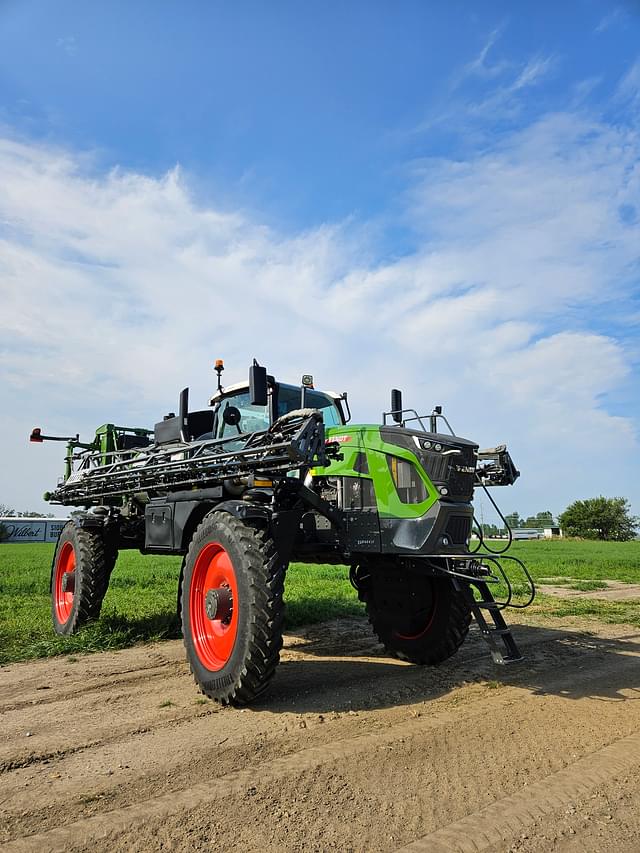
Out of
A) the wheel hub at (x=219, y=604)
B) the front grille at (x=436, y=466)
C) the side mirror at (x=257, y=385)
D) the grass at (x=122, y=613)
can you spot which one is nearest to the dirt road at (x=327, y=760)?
the wheel hub at (x=219, y=604)

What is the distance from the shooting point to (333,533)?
6207 millimetres

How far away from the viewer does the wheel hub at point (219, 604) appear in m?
5.48

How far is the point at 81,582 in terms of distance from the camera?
26.3ft

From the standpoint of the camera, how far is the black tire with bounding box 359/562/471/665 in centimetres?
660

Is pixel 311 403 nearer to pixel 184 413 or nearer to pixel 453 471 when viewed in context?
pixel 184 413

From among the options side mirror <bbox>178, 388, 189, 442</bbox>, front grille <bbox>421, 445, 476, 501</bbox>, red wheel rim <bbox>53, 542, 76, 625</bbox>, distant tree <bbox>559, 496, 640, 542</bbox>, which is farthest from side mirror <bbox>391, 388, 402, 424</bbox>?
distant tree <bbox>559, 496, 640, 542</bbox>

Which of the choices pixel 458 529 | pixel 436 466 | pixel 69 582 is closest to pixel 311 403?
pixel 436 466

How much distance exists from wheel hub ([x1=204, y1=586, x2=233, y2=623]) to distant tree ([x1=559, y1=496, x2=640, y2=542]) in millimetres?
79568

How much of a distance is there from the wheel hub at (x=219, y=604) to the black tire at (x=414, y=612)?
5.47 feet

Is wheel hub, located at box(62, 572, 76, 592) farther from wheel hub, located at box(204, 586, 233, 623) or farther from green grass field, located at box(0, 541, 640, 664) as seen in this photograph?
wheel hub, located at box(204, 586, 233, 623)

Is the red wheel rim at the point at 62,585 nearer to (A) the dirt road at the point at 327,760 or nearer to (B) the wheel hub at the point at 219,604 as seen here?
(A) the dirt road at the point at 327,760

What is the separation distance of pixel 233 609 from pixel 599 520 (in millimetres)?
81255

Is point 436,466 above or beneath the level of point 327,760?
above

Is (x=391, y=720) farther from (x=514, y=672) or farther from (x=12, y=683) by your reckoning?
(x=12, y=683)
